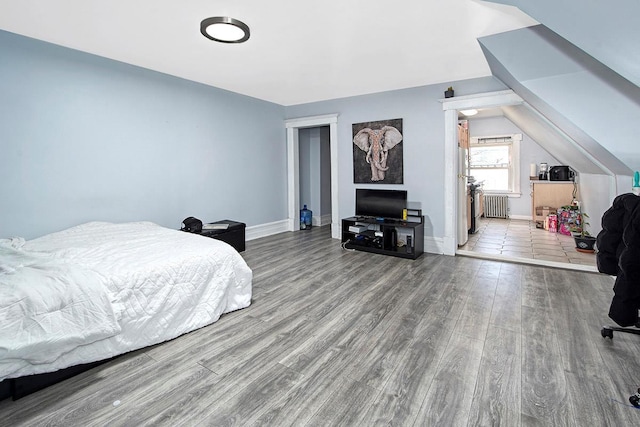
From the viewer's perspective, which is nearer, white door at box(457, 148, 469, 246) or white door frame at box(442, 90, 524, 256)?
white door frame at box(442, 90, 524, 256)

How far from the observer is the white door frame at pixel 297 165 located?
5578 mm

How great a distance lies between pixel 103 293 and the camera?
76.2 inches

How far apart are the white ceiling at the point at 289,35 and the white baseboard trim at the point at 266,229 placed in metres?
2.46

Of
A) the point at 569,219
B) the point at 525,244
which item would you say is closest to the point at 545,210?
the point at 569,219

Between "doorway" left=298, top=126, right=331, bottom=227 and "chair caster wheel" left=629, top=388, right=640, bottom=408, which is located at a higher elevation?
"doorway" left=298, top=126, right=331, bottom=227

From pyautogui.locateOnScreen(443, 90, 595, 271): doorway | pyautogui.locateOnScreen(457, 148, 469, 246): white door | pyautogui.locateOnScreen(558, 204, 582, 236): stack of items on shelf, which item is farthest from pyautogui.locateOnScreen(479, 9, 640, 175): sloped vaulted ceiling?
pyautogui.locateOnScreen(558, 204, 582, 236): stack of items on shelf

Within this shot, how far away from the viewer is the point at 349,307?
2.83 m

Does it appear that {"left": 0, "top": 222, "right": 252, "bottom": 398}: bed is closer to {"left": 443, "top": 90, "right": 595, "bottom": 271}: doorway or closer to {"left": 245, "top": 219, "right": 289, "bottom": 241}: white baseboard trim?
{"left": 245, "top": 219, "right": 289, "bottom": 241}: white baseboard trim

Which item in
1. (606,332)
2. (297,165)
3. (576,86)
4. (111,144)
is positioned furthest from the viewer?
(297,165)

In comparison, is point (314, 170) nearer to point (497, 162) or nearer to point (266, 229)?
point (266, 229)

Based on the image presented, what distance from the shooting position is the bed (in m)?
1.65

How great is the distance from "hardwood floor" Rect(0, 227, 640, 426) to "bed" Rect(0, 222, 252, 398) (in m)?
0.17

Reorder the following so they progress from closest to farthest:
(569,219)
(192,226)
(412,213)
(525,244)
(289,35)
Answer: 1. (289,35)
2. (192,226)
3. (412,213)
4. (525,244)
5. (569,219)

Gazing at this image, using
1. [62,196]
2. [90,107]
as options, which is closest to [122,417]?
[62,196]
